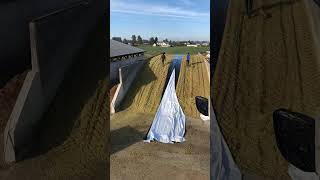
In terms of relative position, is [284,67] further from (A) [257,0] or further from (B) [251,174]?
(B) [251,174]

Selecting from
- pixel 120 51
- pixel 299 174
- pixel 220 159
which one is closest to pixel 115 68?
pixel 120 51

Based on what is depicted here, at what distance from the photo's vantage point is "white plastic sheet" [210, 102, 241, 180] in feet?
20.2

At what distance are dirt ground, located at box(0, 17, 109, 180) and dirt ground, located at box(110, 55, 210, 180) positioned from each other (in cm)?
966

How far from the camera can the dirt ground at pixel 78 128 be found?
5.49m

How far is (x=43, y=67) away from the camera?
540 cm

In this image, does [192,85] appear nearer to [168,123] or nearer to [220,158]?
[168,123]

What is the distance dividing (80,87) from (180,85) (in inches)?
992

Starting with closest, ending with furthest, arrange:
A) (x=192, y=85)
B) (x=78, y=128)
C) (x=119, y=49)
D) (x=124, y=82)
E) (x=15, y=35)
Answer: (x=15, y=35) < (x=78, y=128) < (x=124, y=82) < (x=192, y=85) < (x=119, y=49)

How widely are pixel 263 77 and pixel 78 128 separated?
2582 millimetres

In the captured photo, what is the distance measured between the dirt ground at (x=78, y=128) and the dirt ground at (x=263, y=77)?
174cm

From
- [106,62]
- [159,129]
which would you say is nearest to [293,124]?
[106,62]

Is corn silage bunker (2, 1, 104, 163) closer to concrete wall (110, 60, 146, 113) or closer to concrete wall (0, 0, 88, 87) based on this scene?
concrete wall (0, 0, 88, 87)

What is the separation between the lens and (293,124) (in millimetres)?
4582

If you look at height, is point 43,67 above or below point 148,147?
above
